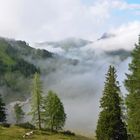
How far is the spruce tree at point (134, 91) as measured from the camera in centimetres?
5122

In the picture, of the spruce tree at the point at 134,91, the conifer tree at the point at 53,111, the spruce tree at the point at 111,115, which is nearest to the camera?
the spruce tree at the point at 134,91

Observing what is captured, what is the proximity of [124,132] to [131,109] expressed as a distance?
28.9ft

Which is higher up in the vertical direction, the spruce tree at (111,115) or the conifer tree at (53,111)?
the conifer tree at (53,111)

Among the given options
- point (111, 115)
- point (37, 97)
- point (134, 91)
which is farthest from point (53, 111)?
point (134, 91)

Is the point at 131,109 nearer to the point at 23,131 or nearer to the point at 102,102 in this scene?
the point at 102,102

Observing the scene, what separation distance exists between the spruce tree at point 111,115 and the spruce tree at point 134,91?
803cm

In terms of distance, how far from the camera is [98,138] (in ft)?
203

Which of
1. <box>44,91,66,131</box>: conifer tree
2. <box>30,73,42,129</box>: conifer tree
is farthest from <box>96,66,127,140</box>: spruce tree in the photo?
<box>44,91,66,131</box>: conifer tree

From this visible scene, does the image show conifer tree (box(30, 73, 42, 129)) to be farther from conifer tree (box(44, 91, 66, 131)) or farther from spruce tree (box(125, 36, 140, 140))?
spruce tree (box(125, 36, 140, 140))

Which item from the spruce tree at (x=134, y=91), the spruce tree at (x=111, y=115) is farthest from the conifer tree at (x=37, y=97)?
the spruce tree at (x=134, y=91)

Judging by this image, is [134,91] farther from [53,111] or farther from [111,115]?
[53,111]

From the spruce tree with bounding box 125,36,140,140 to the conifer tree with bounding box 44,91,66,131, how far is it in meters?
62.1

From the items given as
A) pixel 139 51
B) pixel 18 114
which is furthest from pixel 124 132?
pixel 18 114

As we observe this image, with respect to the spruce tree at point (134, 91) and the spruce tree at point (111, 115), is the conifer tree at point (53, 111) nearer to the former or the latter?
the spruce tree at point (111, 115)
